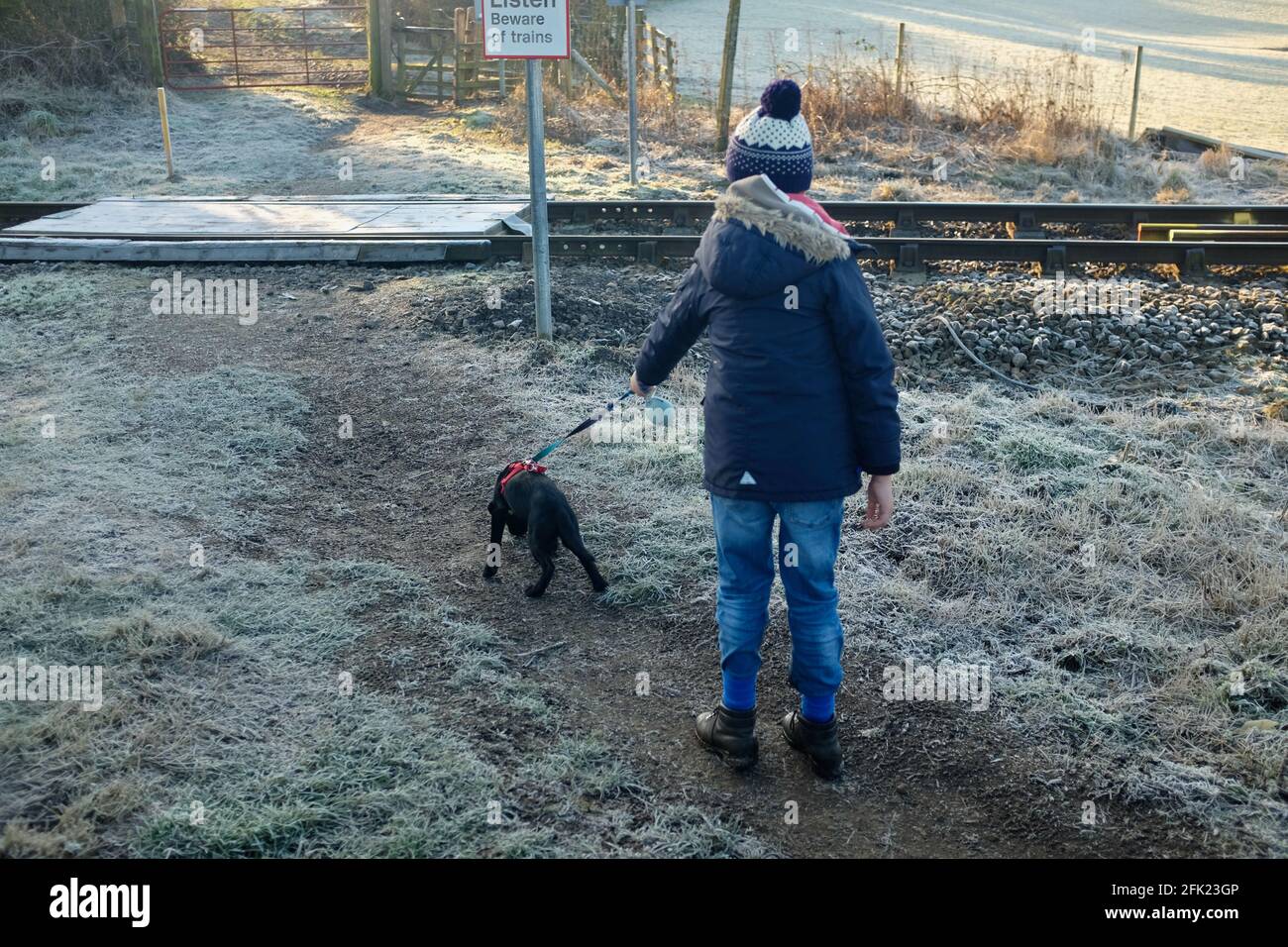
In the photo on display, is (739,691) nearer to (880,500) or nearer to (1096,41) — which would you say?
Result: (880,500)

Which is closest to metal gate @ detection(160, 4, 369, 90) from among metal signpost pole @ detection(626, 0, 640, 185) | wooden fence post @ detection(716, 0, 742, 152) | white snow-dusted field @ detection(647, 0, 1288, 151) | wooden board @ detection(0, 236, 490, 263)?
white snow-dusted field @ detection(647, 0, 1288, 151)

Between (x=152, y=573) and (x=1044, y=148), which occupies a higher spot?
(x=1044, y=148)

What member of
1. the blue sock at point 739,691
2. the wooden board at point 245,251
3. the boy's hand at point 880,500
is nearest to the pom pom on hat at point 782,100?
the boy's hand at point 880,500

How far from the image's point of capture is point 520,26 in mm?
7230

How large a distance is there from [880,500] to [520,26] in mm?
4956

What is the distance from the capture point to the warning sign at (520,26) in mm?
7227

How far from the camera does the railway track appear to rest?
31.9 feet

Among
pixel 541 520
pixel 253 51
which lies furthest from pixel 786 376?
pixel 253 51

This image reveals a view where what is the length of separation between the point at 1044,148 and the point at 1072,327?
8.11 meters

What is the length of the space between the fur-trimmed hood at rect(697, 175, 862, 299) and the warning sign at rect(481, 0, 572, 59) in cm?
436

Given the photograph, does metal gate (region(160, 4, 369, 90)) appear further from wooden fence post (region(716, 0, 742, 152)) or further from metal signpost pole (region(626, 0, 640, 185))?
metal signpost pole (region(626, 0, 640, 185))

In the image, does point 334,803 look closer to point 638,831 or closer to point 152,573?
point 638,831
